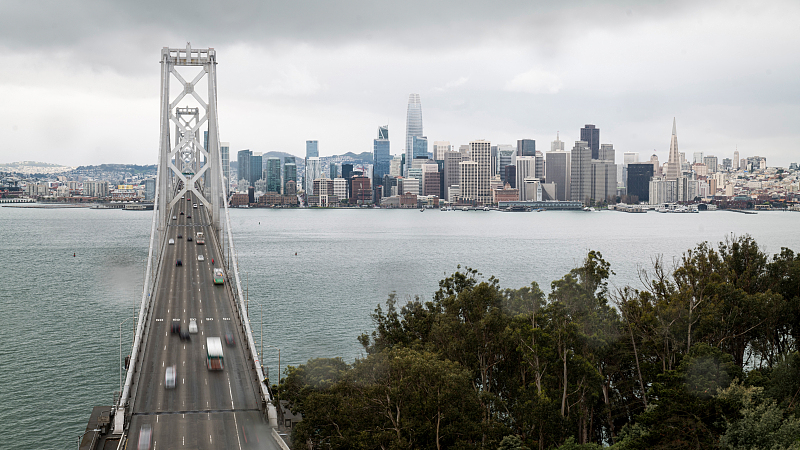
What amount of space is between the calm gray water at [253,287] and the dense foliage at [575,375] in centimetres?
1106

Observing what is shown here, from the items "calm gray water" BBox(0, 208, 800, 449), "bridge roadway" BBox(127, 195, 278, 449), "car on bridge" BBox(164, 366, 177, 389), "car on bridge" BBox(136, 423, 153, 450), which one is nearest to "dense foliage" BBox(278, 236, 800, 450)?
"bridge roadway" BBox(127, 195, 278, 449)

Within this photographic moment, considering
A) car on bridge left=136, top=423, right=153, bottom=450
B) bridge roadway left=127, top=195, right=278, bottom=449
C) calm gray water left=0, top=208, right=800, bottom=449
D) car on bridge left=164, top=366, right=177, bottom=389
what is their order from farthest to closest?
1. calm gray water left=0, top=208, right=800, bottom=449
2. car on bridge left=164, top=366, right=177, bottom=389
3. bridge roadway left=127, top=195, right=278, bottom=449
4. car on bridge left=136, top=423, right=153, bottom=450

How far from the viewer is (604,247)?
100 m

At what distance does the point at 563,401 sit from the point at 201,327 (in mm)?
18500

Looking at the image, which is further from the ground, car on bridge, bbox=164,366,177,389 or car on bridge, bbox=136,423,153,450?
car on bridge, bbox=164,366,177,389

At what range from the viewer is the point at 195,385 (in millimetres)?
25578

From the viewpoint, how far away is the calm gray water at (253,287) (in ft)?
100

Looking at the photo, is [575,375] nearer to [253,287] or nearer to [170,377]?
[170,377]

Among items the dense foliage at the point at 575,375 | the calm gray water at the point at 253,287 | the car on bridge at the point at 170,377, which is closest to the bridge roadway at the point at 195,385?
the car on bridge at the point at 170,377

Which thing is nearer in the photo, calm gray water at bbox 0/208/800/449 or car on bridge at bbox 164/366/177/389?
car on bridge at bbox 164/366/177/389

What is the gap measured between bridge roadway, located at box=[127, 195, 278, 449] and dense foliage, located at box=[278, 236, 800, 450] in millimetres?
1878

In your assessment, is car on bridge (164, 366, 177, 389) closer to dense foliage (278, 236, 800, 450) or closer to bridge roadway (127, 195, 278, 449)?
bridge roadway (127, 195, 278, 449)

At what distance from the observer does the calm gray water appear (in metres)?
30.6

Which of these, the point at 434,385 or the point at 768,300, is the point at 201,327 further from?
the point at 768,300
